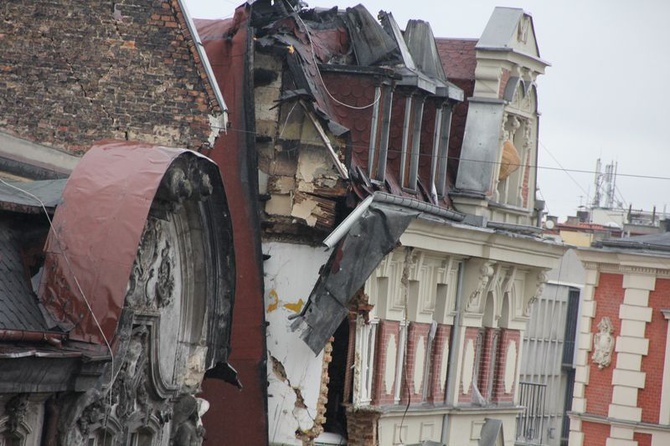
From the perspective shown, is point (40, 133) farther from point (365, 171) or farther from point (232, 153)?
point (365, 171)

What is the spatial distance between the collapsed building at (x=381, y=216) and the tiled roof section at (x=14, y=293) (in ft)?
30.7

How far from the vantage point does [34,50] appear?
94.1 feet

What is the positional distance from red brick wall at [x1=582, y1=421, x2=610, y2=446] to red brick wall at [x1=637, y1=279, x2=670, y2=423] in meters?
1.00

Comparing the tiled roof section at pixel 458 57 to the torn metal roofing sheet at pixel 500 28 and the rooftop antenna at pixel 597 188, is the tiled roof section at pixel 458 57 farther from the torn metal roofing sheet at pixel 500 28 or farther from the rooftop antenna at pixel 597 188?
the rooftop antenna at pixel 597 188

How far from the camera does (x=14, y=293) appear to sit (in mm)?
20562

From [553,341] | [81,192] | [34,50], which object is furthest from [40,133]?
[553,341]

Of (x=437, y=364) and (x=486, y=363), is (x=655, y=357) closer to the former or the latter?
(x=486, y=363)

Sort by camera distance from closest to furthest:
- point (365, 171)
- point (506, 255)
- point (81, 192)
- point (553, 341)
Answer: point (81, 192) → point (365, 171) → point (506, 255) → point (553, 341)

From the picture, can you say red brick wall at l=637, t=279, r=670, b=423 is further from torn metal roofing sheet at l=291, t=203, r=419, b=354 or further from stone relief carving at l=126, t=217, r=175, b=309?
stone relief carving at l=126, t=217, r=175, b=309

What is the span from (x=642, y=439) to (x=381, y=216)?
58.1ft

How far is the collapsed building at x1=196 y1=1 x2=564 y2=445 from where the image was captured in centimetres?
3083

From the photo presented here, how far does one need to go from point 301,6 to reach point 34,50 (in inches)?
269

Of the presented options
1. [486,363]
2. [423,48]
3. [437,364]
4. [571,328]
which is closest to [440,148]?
[423,48]

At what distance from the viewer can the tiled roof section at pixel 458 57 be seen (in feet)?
126
